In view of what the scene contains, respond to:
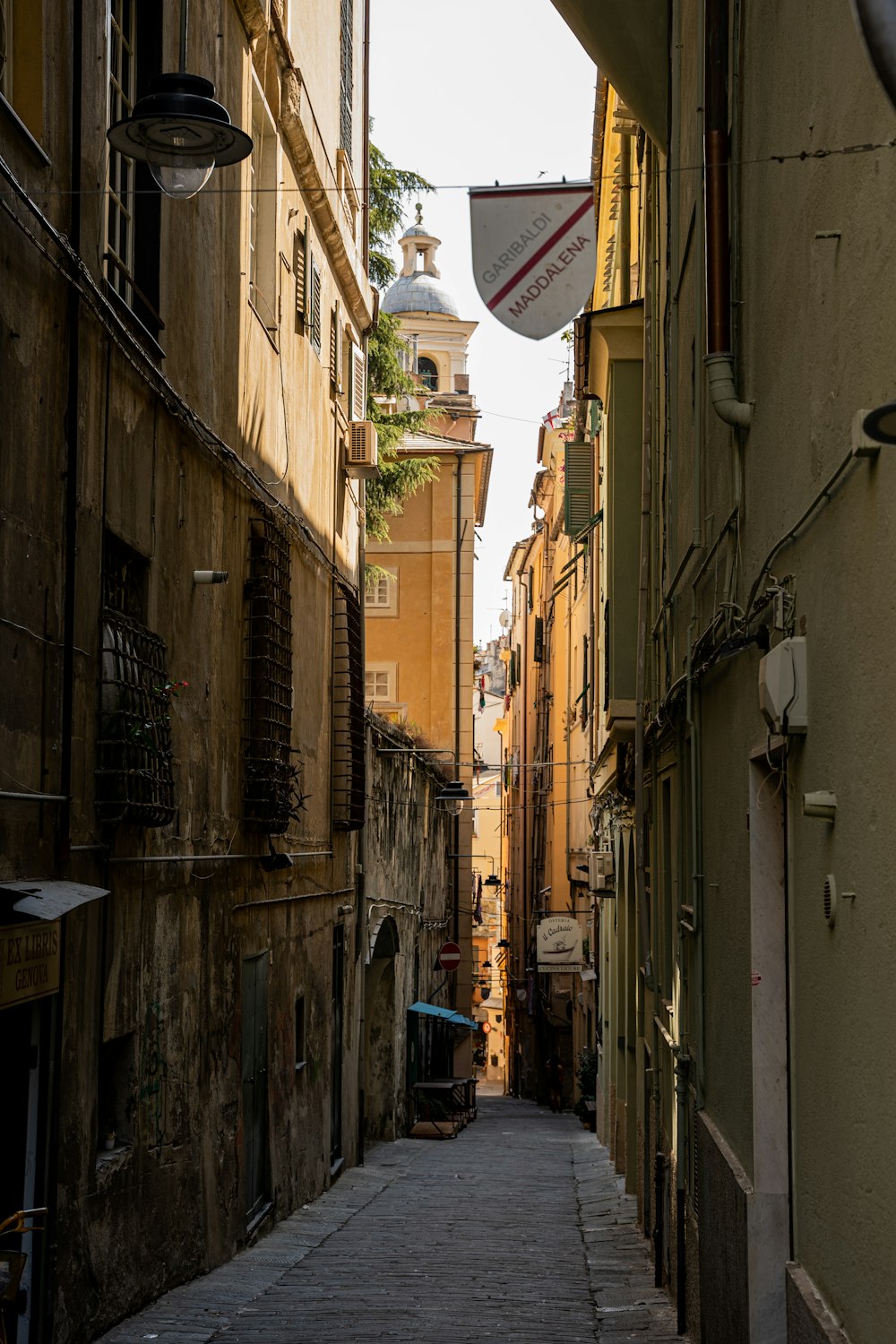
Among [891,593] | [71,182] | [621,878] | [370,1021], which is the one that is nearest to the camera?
A: [891,593]

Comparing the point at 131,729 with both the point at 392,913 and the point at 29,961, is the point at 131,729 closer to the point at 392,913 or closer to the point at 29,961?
the point at 29,961

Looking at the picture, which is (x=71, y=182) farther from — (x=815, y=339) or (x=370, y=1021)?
(x=370, y=1021)

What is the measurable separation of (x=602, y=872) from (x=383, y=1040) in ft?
13.7

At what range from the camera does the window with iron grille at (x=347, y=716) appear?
61.3 feet

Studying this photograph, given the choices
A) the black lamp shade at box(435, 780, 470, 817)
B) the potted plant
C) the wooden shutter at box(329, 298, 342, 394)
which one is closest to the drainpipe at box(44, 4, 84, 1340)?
the wooden shutter at box(329, 298, 342, 394)

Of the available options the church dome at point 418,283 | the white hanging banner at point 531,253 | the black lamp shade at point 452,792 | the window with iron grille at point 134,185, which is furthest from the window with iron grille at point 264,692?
the church dome at point 418,283

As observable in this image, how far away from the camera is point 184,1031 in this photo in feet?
35.4

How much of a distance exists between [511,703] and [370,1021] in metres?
42.5

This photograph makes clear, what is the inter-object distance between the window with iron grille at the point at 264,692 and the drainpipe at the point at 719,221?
662 cm

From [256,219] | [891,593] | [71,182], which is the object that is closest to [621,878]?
[256,219]

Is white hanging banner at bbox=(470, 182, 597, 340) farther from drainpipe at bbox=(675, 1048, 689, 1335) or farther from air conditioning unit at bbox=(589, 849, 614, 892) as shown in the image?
air conditioning unit at bbox=(589, 849, 614, 892)

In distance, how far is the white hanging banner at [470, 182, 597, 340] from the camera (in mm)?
8594

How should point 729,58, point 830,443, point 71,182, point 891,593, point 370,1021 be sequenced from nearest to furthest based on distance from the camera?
point 891,593
point 830,443
point 729,58
point 71,182
point 370,1021

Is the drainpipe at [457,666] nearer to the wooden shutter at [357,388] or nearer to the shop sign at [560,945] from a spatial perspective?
the shop sign at [560,945]
